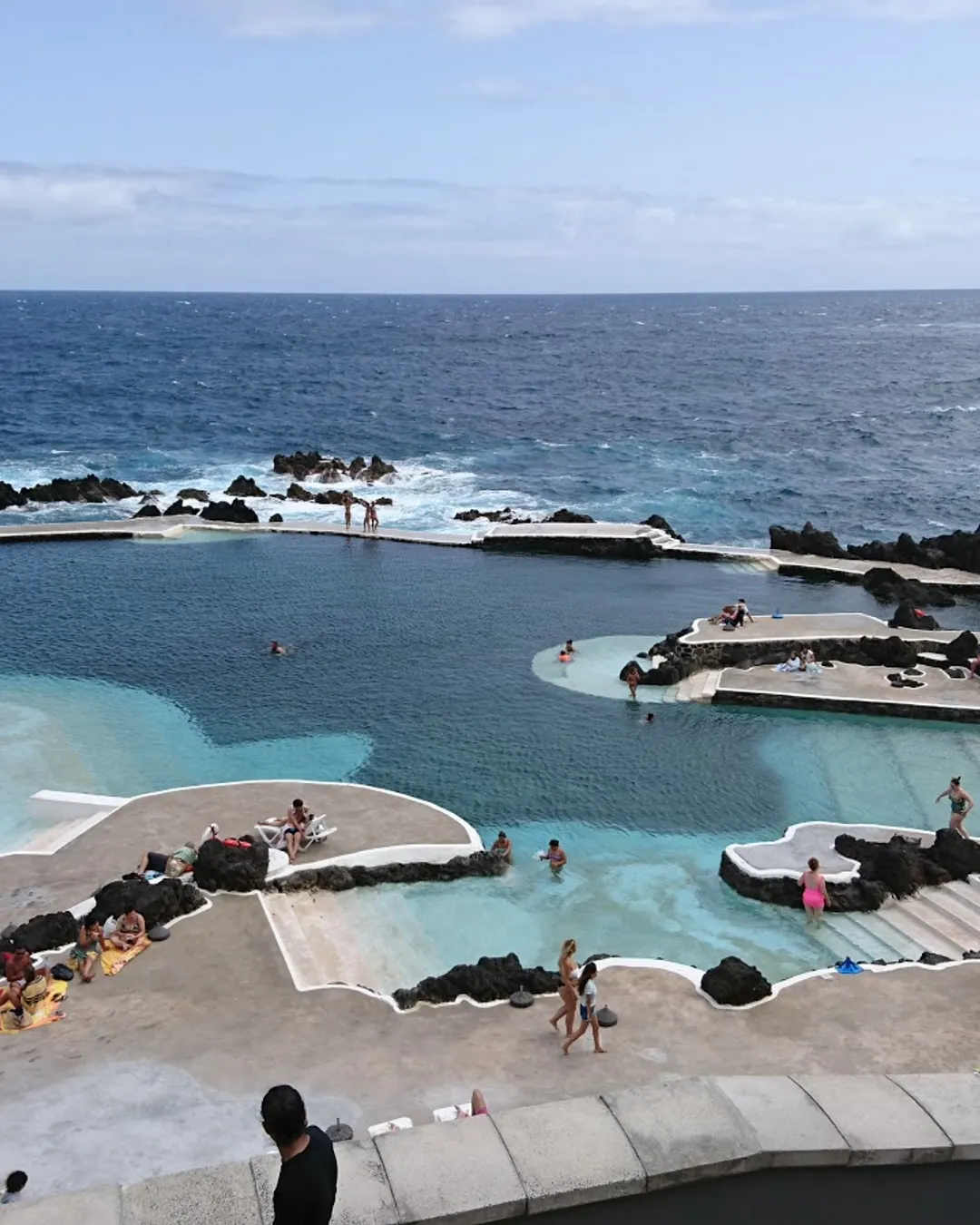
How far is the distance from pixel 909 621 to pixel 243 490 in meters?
40.0

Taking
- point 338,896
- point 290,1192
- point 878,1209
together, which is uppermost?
point 290,1192

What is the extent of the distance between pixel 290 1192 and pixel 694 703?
26391mm

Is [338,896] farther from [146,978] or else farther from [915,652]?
[915,652]

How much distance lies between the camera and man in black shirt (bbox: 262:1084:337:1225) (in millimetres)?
7215

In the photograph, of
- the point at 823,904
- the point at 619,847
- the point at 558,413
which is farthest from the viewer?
the point at 558,413

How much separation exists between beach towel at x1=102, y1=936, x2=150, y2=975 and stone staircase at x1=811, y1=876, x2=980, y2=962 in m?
12.3

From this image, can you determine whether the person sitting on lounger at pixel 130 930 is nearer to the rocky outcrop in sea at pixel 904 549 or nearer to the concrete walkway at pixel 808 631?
the concrete walkway at pixel 808 631

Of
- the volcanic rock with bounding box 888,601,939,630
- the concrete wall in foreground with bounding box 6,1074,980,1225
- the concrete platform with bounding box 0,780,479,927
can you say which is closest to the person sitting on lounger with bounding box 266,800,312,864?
the concrete platform with bounding box 0,780,479,927

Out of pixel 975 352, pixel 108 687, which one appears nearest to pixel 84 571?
pixel 108 687

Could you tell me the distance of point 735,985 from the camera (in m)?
17.6

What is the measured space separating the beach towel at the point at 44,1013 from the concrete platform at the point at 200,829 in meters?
3.24

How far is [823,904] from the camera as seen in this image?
22.0 metres

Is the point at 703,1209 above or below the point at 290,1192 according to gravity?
below

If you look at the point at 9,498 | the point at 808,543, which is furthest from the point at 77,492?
the point at 808,543
